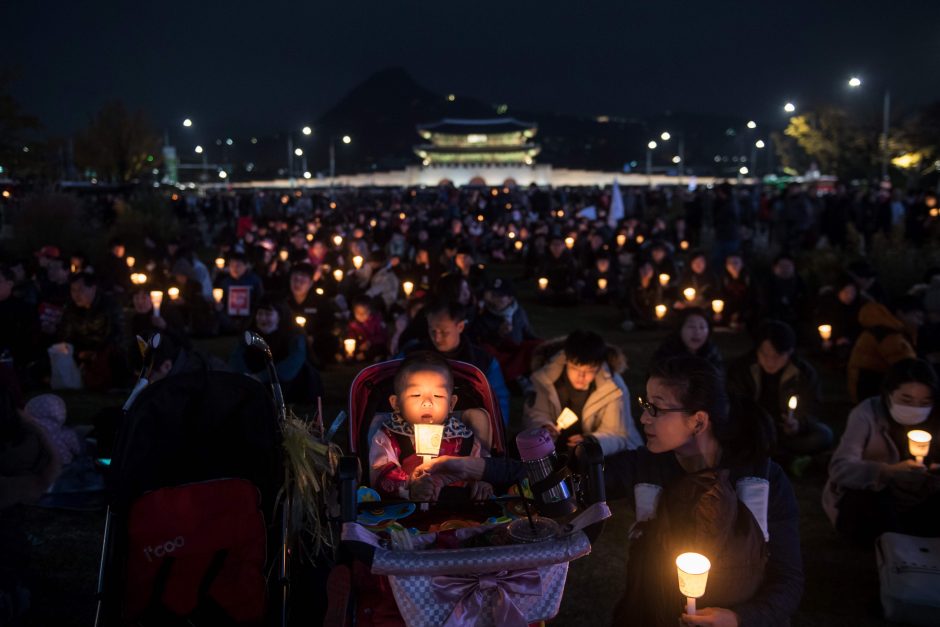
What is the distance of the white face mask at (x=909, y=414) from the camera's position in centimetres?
474

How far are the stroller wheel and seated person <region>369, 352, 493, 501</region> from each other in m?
0.40

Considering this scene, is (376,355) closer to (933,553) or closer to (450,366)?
(450,366)

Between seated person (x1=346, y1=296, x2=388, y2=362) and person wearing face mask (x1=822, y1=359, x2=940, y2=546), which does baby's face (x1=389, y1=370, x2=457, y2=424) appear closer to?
person wearing face mask (x1=822, y1=359, x2=940, y2=546)

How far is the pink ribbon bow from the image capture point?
2.68m

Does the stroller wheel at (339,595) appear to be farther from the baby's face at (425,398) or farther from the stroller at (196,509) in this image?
the baby's face at (425,398)

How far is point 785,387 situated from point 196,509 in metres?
4.65

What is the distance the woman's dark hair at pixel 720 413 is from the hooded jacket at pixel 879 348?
17.4 feet

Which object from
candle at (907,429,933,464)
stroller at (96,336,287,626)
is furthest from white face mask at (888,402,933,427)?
stroller at (96,336,287,626)

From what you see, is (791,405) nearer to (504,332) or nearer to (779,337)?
(779,337)

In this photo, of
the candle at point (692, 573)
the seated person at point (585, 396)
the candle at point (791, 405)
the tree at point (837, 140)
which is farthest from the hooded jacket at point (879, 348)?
the tree at point (837, 140)

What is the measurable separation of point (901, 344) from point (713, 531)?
230 inches

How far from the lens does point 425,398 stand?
3.74m

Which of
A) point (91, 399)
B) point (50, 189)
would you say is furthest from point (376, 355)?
point (50, 189)

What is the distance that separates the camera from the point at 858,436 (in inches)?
196
